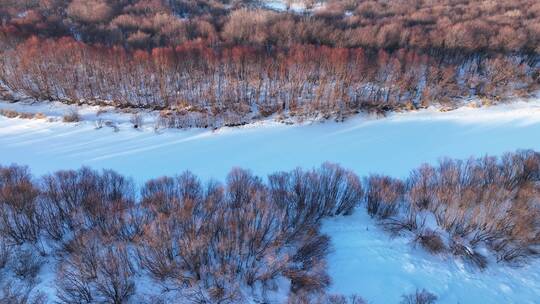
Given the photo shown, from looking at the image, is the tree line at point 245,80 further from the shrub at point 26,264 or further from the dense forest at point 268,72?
the shrub at point 26,264

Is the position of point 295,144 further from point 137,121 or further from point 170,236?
point 170,236

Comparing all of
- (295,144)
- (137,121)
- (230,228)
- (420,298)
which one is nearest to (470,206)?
(420,298)

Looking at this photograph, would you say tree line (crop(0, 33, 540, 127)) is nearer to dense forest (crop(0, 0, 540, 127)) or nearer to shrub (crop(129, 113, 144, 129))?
dense forest (crop(0, 0, 540, 127))

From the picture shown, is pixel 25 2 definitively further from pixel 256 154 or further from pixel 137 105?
pixel 256 154

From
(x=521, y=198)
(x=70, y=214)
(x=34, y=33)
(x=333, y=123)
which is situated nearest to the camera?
(x=70, y=214)

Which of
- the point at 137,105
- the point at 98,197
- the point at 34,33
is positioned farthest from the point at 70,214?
the point at 34,33

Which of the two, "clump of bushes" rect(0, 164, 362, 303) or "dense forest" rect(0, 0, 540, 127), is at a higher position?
"dense forest" rect(0, 0, 540, 127)

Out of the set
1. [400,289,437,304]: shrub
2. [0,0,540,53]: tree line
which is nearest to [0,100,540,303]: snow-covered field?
[400,289,437,304]: shrub
